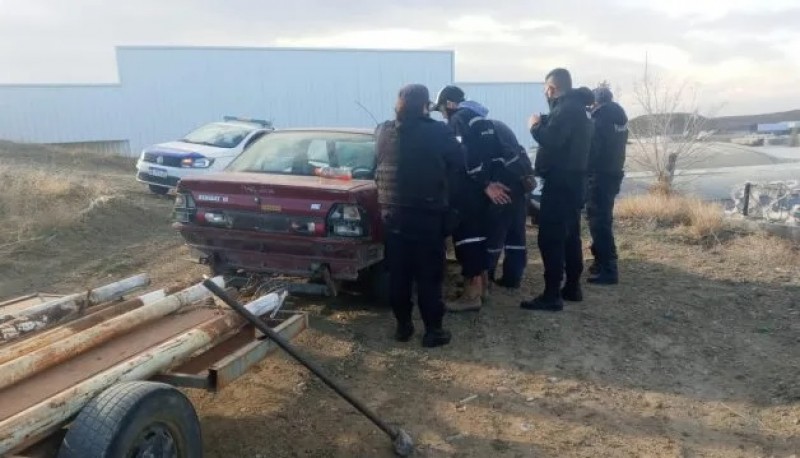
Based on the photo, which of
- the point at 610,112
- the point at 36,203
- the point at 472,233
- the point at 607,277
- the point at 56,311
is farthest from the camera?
the point at 36,203

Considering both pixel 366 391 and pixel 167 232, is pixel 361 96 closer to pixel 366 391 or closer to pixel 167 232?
pixel 167 232

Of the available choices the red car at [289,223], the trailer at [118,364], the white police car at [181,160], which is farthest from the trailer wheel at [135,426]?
the white police car at [181,160]

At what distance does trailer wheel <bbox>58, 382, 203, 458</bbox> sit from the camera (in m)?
2.45

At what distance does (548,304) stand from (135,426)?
3854 mm

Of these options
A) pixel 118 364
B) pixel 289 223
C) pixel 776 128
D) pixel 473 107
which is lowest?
pixel 776 128

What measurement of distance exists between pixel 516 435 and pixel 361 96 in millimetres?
24515

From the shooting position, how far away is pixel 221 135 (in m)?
13.1

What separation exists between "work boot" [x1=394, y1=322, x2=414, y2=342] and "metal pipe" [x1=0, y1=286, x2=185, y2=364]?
1.61 metres

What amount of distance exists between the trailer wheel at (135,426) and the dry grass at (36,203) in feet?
19.7

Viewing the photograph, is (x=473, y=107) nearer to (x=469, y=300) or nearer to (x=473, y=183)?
(x=473, y=183)

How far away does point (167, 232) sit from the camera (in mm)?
9289

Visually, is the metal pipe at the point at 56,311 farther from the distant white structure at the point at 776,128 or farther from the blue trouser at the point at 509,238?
the distant white structure at the point at 776,128

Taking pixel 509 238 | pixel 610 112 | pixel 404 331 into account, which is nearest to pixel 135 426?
pixel 404 331

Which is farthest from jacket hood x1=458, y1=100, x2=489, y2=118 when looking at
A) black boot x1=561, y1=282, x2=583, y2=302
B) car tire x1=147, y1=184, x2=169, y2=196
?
car tire x1=147, y1=184, x2=169, y2=196
